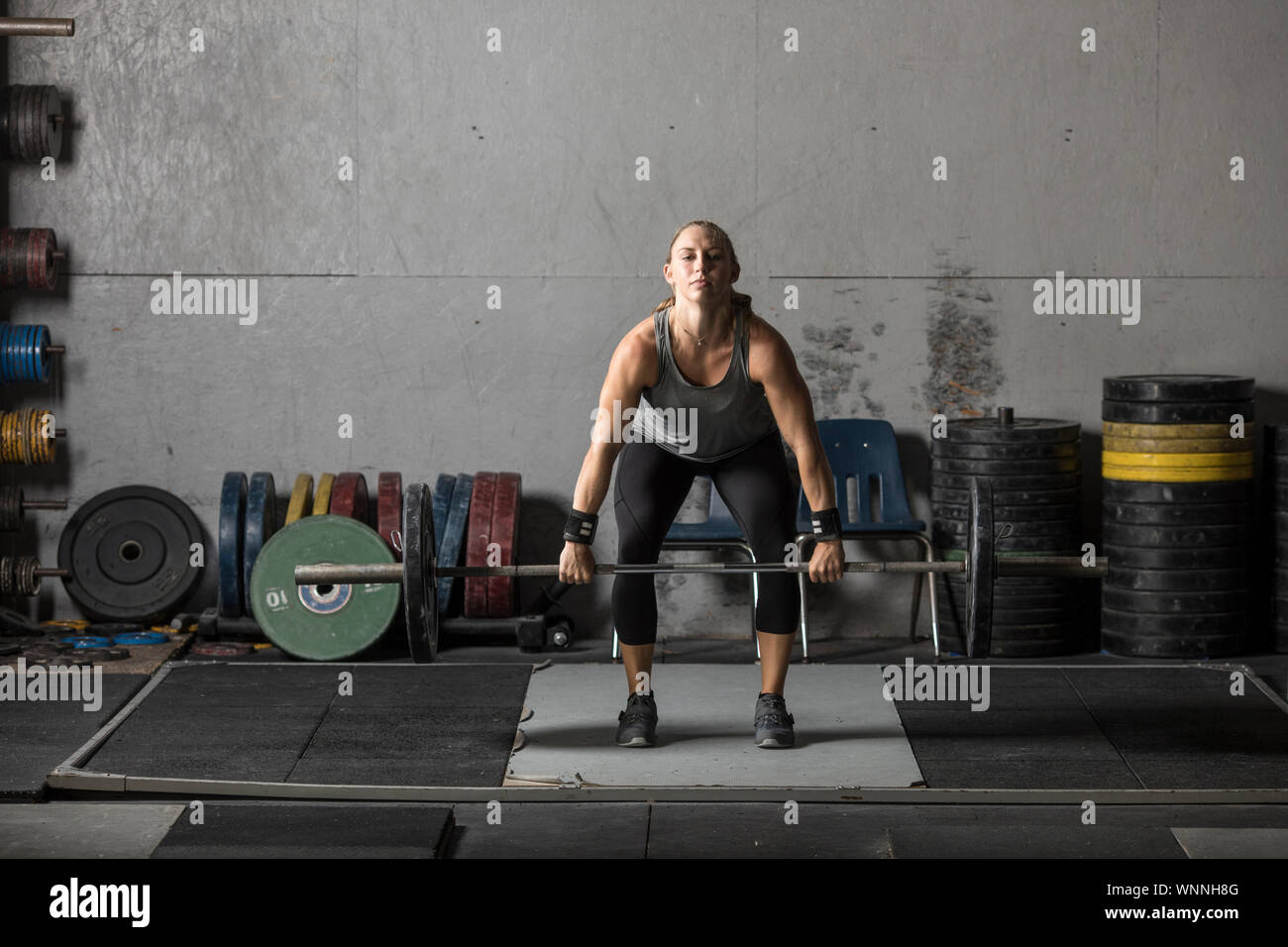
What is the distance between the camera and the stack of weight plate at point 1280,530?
489cm

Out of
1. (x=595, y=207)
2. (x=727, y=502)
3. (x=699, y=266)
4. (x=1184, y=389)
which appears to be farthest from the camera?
(x=595, y=207)

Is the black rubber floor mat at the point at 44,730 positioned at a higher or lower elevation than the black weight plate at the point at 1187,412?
lower

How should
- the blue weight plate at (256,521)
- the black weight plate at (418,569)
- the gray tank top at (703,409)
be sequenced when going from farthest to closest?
the blue weight plate at (256,521) < the gray tank top at (703,409) < the black weight plate at (418,569)

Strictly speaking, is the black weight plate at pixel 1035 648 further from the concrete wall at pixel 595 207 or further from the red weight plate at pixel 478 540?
the red weight plate at pixel 478 540

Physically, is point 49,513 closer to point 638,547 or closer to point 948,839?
point 638,547

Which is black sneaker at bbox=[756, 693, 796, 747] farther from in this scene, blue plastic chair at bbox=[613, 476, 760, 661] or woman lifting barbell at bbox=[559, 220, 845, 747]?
blue plastic chair at bbox=[613, 476, 760, 661]

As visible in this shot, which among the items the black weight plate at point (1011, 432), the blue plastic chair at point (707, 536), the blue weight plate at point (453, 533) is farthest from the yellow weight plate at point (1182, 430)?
the blue weight plate at point (453, 533)

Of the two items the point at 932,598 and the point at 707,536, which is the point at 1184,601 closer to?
the point at 932,598

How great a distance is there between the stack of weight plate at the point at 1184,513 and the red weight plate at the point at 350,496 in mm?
2590

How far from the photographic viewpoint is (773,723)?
12.5 feet

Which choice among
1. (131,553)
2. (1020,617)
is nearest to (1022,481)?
(1020,617)

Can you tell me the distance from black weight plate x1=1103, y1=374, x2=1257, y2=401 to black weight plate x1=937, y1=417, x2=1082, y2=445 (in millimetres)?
201

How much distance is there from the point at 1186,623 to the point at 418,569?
2747 millimetres

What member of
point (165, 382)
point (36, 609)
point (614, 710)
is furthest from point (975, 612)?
point (36, 609)
